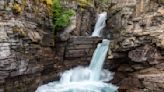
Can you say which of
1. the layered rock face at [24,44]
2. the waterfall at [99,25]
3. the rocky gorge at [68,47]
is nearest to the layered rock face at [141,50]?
the rocky gorge at [68,47]

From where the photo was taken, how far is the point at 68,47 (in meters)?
19.1

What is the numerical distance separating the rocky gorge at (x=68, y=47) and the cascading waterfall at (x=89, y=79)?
373mm

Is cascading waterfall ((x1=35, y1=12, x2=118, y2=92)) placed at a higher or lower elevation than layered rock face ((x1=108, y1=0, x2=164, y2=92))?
→ lower

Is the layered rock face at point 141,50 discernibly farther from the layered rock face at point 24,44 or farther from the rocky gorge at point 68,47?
the layered rock face at point 24,44

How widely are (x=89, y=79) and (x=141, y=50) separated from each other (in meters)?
3.82

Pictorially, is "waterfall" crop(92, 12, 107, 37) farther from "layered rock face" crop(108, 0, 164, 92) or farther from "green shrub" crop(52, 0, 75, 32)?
"green shrub" crop(52, 0, 75, 32)

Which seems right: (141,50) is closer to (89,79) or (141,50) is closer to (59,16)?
(89,79)

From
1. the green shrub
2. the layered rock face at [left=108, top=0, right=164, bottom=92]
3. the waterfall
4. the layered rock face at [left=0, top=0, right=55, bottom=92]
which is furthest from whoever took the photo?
the waterfall

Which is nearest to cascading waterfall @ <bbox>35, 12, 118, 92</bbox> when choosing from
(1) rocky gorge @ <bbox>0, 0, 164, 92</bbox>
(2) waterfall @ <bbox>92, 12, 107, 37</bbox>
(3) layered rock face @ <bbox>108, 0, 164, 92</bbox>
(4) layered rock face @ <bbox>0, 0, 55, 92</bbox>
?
(1) rocky gorge @ <bbox>0, 0, 164, 92</bbox>

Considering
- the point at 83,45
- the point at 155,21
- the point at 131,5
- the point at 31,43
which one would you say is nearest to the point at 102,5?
the point at 131,5

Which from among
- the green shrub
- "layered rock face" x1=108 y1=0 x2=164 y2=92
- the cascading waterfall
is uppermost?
the green shrub

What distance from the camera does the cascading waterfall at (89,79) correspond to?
662 inches

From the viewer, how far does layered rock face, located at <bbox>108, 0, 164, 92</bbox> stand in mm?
15907

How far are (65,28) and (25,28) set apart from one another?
12.8ft
